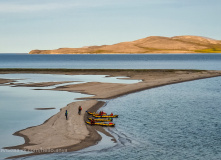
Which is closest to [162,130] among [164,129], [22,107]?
[164,129]

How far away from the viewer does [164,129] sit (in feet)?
117

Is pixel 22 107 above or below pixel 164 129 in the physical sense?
above

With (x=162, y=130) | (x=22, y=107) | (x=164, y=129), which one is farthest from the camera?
(x=22, y=107)

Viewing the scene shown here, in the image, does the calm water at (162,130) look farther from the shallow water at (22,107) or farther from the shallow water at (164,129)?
the shallow water at (22,107)

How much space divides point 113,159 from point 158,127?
11.0m

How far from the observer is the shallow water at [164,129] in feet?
91.2

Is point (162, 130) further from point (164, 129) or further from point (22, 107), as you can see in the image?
point (22, 107)

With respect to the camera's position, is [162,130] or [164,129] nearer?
[162,130]

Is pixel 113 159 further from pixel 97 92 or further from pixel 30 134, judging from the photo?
pixel 97 92

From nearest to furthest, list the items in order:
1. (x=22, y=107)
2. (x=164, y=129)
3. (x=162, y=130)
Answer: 1. (x=162, y=130)
2. (x=164, y=129)
3. (x=22, y=107)

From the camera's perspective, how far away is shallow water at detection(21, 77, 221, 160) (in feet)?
91.2

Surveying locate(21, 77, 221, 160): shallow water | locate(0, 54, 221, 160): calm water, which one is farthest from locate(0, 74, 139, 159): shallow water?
locate(21, 77, 221, 160): shallow water

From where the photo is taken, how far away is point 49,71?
391ft

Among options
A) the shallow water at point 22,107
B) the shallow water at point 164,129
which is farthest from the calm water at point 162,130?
the shallow water at point 22,107
